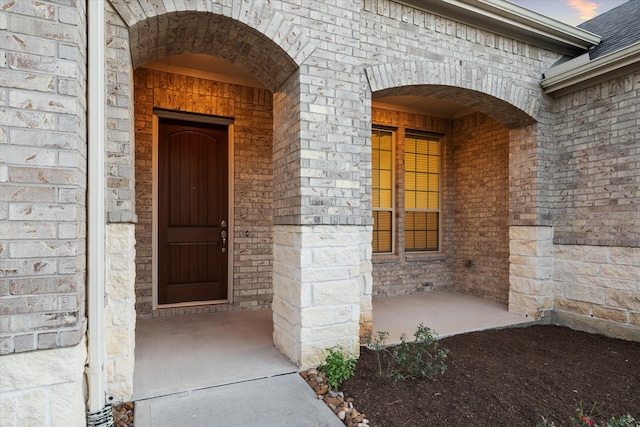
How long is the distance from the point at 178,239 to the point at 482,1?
443cm

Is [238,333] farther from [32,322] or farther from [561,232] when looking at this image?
[561,232]

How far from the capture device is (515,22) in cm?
400

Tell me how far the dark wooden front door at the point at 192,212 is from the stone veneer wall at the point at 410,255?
95.7 inches

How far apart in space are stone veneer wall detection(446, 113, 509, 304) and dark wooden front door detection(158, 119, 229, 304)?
3999 millimetres

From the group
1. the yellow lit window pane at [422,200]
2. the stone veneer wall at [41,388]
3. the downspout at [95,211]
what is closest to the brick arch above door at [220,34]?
the downspout at [95,211]

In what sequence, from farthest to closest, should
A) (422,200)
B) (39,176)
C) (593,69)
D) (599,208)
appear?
(422,200) < (599,208) < (593,69) < (39,176)

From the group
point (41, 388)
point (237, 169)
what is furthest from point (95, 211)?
point (237, 169)

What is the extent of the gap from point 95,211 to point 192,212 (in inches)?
109

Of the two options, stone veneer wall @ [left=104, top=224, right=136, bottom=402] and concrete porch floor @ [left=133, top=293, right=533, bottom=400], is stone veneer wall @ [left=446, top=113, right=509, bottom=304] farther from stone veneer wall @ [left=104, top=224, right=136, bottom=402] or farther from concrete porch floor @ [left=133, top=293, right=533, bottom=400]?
stone veneer wall @ [left=104, top=224, right=136, bottom=402]

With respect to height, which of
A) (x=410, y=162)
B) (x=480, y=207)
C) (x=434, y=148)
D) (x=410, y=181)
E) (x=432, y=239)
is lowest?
(x=432, y=239)

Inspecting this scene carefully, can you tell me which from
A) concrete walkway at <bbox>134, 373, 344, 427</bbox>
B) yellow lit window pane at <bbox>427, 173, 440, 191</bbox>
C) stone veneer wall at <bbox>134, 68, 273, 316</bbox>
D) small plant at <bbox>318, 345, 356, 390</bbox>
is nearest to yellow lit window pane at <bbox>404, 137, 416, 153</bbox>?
yellow lit window pane at <bbox>427, 173, 440, 191</bbox>

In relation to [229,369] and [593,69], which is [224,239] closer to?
[229,369]

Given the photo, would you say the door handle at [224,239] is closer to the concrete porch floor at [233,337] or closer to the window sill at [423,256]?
the concrete porch floor at [233,337]

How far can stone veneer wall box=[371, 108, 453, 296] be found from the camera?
5.64 meters
